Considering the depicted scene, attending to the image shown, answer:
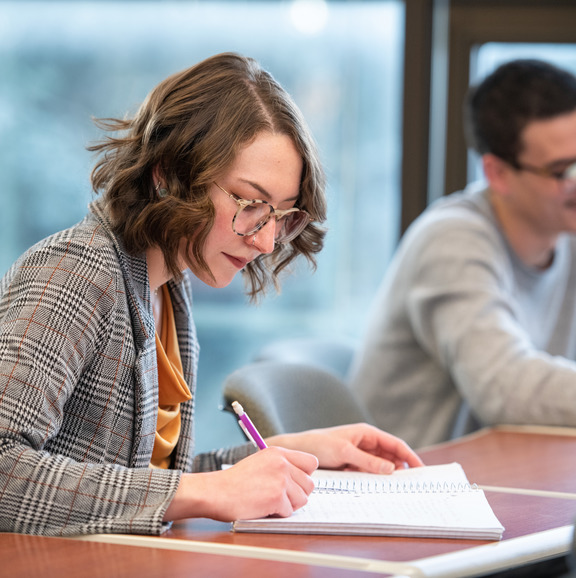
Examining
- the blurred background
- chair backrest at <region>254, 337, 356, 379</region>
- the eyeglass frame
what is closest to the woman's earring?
chair backrest at <region>254, 337, 356, 379</region>

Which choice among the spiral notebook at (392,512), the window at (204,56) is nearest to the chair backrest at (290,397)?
the spiral notebook at (392,512)

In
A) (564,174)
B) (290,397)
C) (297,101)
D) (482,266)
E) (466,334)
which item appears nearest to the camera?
(290,397)

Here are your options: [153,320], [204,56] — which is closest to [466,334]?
[153,320]

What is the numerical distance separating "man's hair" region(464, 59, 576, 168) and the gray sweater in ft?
0.54

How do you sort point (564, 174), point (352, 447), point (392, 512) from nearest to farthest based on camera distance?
point (392, 512) < point (352, 447) < point (564, 174)

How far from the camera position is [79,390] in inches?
48.1

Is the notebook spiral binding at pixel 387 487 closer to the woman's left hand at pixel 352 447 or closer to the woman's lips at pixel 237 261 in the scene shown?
the woman's left hand at pixel 352 447

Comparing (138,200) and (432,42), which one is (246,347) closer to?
(432,42)

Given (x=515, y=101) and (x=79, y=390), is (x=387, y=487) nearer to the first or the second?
(x=79, y=390)

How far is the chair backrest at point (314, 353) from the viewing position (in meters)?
2.17

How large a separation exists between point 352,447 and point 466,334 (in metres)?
0.74

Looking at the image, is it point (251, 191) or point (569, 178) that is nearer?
point (251, 191)

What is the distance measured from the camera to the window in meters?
3.32

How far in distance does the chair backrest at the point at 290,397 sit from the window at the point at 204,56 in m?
1.45
